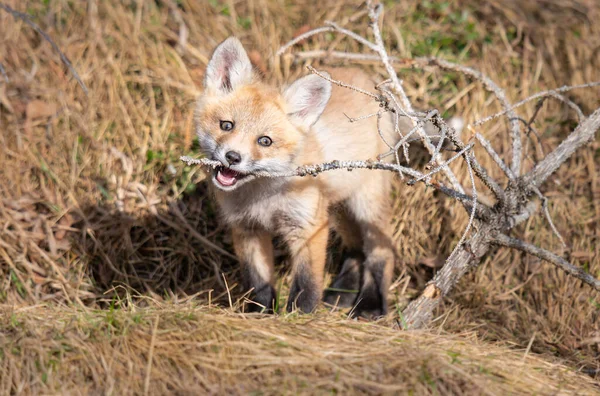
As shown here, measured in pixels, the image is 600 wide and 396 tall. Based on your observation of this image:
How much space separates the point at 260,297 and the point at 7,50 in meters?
2.86

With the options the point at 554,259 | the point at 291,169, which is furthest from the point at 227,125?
the point at 554,259

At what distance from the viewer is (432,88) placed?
4.79 metres

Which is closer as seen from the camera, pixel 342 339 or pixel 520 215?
pixel 342 339

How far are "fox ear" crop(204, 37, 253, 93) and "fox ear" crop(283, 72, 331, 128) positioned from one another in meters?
0.28

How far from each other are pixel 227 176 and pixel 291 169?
0.37 meters

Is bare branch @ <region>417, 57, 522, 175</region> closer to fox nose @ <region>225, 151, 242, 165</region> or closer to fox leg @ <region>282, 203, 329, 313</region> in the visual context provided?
fox leg @ <region>282, 203, 329, 313</region>

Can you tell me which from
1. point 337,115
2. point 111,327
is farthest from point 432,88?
point 111,327

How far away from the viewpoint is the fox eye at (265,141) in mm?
3260

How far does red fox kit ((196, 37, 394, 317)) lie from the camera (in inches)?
129

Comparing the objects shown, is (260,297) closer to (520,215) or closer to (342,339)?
(342,339)

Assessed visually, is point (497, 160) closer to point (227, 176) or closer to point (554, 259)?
point (554, 259)

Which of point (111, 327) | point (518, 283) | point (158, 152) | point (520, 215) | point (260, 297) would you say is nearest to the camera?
point (111, 327)

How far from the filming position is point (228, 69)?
353 centimetres

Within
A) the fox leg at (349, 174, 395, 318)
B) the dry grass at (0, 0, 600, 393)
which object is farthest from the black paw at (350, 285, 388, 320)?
the dry grass at (0, 0, 600, 393)
